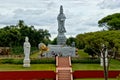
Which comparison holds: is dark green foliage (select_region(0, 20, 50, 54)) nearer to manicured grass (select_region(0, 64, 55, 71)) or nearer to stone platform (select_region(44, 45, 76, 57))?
stone platform (select_region(44, 45, 76, 57))

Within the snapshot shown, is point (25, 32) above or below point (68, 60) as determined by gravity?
above

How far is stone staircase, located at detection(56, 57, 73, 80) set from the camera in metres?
39.1

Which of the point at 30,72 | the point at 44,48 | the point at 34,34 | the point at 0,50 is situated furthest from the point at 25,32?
the point at 30,72

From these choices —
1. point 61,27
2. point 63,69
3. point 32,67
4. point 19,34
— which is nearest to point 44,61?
point 32,67

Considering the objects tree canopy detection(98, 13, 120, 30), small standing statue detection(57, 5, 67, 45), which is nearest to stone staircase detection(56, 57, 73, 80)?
small standing statue detection(57, 5, 67, 45)

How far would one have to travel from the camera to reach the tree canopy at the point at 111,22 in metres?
80.1

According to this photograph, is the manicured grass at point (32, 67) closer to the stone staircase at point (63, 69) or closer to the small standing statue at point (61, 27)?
the stone staircase at point (63, 69)

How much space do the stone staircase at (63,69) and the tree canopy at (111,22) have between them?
3133 centimetres

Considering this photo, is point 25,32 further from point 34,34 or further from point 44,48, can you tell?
point 44,48

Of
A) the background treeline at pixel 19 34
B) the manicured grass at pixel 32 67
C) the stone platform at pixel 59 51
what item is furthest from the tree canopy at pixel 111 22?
the manicured grass at pixel 32 67

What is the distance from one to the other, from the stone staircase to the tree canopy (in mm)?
31333

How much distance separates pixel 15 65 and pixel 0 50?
2037cm

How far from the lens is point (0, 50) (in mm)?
68500

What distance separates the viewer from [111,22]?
8075cm
